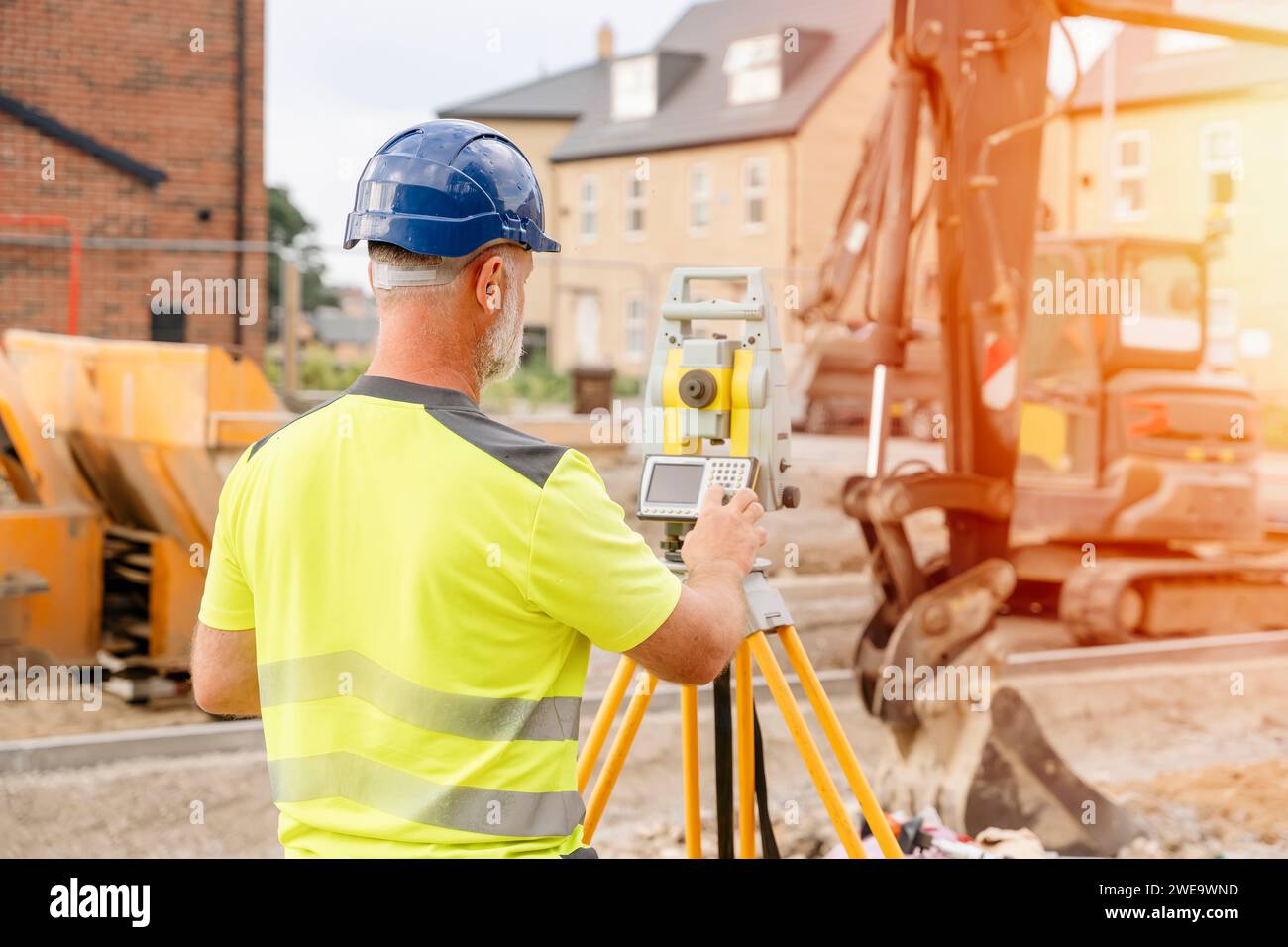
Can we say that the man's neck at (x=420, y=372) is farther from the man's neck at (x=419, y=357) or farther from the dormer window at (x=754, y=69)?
the dormer window at (x=754, y=69)

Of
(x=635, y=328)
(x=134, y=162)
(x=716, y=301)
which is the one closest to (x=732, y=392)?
(x=716, y=301)

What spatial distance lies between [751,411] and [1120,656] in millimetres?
5610

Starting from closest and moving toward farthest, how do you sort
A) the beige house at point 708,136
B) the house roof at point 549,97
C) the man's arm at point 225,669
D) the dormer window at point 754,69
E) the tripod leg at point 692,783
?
the man's arm at point 225,669 → the tripod leg at point 692,783 → the beige house at point 708,136 → the dormer window at point 754,69 → the house roof at point 549,97

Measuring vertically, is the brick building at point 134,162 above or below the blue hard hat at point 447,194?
above

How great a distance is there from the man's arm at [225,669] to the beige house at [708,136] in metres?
17.0

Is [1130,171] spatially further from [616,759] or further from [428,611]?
[428,611]

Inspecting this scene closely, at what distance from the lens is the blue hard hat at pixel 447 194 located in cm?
206

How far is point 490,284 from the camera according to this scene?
2100mm

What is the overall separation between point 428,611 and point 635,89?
1000 inches

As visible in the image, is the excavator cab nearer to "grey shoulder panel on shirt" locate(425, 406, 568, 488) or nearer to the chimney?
"grey shoulder panel on shirt" locate(425, 406, 568, 488)

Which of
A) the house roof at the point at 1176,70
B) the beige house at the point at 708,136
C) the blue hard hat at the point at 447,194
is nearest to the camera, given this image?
the blue hard hat at the point at 447,194

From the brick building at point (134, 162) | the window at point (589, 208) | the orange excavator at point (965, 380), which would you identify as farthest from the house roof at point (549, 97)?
the orange excavator at point (965, 380)
